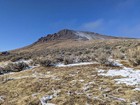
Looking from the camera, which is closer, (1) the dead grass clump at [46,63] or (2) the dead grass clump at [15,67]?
(1) the dead grass clump at [46,63]

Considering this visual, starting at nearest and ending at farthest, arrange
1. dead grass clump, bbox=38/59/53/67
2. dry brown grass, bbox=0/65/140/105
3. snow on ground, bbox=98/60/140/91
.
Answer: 1. dry brown grass, bbox=0/65/140/105
2. snow on ground, bbox=98/60/140/91
3. dead grass clump, bbox=38/59/53/67

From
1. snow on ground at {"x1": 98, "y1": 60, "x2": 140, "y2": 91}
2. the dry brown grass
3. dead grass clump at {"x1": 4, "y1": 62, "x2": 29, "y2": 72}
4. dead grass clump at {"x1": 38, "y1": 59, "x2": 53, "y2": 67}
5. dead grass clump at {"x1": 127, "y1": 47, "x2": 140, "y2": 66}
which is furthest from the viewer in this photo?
dead grass clump at {"x1": 4, "y1": 62, "x2": 29, "y2": 72}

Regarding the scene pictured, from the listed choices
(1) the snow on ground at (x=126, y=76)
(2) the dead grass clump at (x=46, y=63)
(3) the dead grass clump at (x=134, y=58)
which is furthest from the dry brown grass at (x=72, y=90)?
(2) the dead grass clump at (x=46, y=63)

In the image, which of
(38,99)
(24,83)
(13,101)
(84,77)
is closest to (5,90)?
(24,83)

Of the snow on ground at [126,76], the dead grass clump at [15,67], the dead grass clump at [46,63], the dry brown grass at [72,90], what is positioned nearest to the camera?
the dry brown grass at [72,90]

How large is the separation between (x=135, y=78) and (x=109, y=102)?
2220 mm

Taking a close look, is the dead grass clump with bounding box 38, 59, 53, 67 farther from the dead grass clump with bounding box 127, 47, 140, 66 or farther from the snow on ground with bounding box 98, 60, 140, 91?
the dead grass clump with bounding box 127, 47, 140, 66

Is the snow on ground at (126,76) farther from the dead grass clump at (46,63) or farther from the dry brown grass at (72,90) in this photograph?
the dead grass clump at (46,63)

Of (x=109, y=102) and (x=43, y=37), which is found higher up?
(x=43, y=37)

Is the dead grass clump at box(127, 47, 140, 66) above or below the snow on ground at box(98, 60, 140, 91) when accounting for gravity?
above

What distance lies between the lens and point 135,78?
7.05m

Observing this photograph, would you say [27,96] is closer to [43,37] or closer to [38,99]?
[38,99]

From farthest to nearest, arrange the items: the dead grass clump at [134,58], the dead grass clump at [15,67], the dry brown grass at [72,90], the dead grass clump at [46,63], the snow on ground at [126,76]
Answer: the dead grass clump at [15,67] < the dead grass clump at [46,63] < the dead grass clump at [134,58] < the snow on ground at [126,76] < the dry brown grass at [72,90]

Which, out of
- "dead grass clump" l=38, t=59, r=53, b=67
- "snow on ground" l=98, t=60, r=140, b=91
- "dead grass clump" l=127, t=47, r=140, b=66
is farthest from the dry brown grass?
"dead grass clump" l=38, t=59, r=53, b=67
